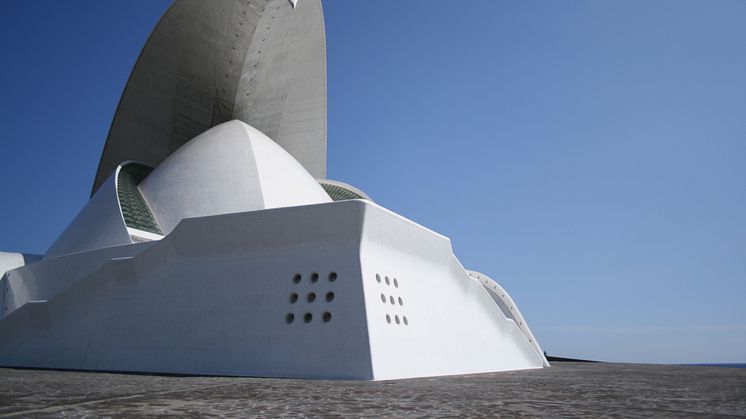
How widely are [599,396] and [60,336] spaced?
10.4 metres

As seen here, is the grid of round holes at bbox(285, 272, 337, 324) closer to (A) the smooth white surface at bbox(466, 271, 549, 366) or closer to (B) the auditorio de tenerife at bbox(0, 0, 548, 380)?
(B) the auditorio de tenerife at bbox(0, 0, 548, 380)

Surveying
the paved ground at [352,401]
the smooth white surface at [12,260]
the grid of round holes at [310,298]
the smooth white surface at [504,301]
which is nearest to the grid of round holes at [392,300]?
the grid of round holes at [310,298]

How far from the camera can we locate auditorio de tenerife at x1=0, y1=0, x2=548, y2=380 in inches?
356

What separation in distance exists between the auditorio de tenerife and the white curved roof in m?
0.04

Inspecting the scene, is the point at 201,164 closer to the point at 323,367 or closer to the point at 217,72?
the point at 217,72

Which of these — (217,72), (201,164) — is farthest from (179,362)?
(217,72)

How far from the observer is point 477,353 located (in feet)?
40.0

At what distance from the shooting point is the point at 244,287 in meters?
9.91

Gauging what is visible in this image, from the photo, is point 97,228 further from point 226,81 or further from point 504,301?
point 504,301

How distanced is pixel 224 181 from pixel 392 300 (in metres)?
8.14

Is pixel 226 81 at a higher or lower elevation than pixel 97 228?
higher

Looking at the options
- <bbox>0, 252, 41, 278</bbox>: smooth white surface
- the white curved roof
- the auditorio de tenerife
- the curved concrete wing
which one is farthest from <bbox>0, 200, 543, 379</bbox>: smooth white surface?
the curved concrete wing

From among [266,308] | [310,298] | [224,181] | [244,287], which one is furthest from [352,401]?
[224,181]

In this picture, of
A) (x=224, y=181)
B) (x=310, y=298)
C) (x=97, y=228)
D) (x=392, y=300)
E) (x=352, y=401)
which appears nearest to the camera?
(x=352, y=401)
